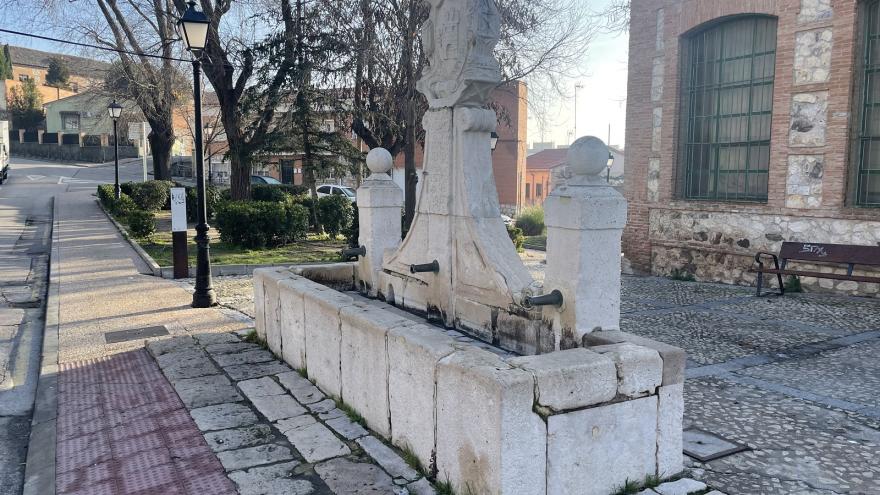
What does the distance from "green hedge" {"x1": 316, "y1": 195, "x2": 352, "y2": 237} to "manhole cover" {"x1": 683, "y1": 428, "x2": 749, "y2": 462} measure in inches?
540

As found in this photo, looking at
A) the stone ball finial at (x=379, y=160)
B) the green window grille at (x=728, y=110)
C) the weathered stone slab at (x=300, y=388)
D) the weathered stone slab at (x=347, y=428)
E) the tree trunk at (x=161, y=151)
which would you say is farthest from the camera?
the tree trunk at (x=161, y=151)

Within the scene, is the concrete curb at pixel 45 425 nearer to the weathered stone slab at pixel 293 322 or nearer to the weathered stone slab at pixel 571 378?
the weathered stone slab at pixel 293 322

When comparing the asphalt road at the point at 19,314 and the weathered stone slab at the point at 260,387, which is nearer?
the asphalt road at the point at 19,314

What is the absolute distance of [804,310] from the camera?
8500 mm

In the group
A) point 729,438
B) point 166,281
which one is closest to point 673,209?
point 729,438

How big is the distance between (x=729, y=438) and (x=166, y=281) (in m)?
9.29

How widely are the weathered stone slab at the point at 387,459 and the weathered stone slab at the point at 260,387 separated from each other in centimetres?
127

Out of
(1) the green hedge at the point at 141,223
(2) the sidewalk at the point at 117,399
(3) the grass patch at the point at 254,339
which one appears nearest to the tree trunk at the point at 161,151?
(1) the green hedge at the point at 141,223

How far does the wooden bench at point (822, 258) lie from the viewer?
28.4ft

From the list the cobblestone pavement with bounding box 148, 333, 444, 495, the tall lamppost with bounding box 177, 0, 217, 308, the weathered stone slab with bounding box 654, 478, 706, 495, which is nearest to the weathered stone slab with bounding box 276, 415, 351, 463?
the cobblestone pavement with bounding box 148, 333, 444, 495

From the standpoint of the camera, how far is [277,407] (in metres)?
4.76

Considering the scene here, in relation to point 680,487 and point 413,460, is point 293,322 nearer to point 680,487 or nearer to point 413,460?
point 413,460

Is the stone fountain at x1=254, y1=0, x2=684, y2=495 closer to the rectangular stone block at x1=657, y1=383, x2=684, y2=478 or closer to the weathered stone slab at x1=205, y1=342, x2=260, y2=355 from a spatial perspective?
the rectangular stone block at x1=657, y1=383, x2=684, y2=478

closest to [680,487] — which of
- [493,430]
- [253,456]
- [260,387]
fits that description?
[493,430]
